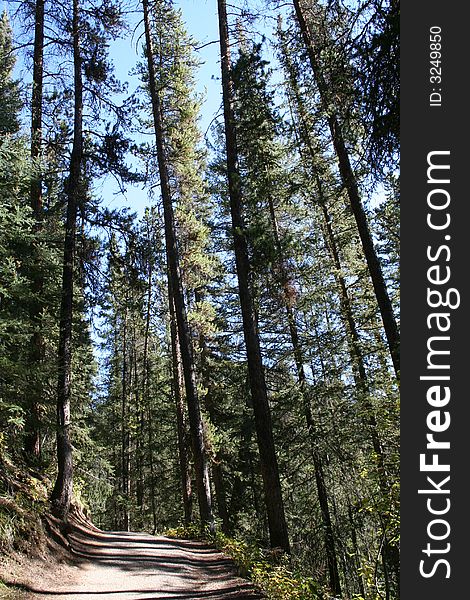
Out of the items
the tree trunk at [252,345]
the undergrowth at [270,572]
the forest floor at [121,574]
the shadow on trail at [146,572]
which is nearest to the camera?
the undergrowth at [270,572]

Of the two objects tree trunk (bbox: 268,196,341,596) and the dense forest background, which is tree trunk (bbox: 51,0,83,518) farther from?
tree trunk (bbox: 268,196,341,596)

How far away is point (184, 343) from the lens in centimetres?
1251

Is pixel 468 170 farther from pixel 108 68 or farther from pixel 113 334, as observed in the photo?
pixel 113 334

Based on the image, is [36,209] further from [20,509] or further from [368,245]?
[368,245]

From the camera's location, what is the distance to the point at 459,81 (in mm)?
3262

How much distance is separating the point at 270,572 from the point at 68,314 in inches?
244

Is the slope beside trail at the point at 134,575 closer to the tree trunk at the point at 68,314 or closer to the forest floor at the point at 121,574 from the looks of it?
the forest floor at the point at 121,574

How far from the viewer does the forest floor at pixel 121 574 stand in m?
6.04

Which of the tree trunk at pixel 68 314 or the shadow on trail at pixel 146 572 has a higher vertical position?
the tree trunk at pixel 68 314

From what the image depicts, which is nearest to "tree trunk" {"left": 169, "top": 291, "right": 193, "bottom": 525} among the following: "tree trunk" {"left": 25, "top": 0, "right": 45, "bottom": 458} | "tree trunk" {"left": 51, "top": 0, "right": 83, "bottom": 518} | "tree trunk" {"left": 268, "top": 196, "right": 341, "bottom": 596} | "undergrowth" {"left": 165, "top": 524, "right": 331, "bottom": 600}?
"tree trunk" {"left": 268, "top": 196, "right": 341, "bottom": 596}

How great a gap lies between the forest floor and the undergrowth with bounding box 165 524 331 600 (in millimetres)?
196

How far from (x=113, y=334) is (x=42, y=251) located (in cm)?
2026

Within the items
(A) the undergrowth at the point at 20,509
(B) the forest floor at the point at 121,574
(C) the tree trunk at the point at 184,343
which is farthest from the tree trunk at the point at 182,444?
(A) the undergrowth at the point at 20,509

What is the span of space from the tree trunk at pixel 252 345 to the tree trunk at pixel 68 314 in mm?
3469
